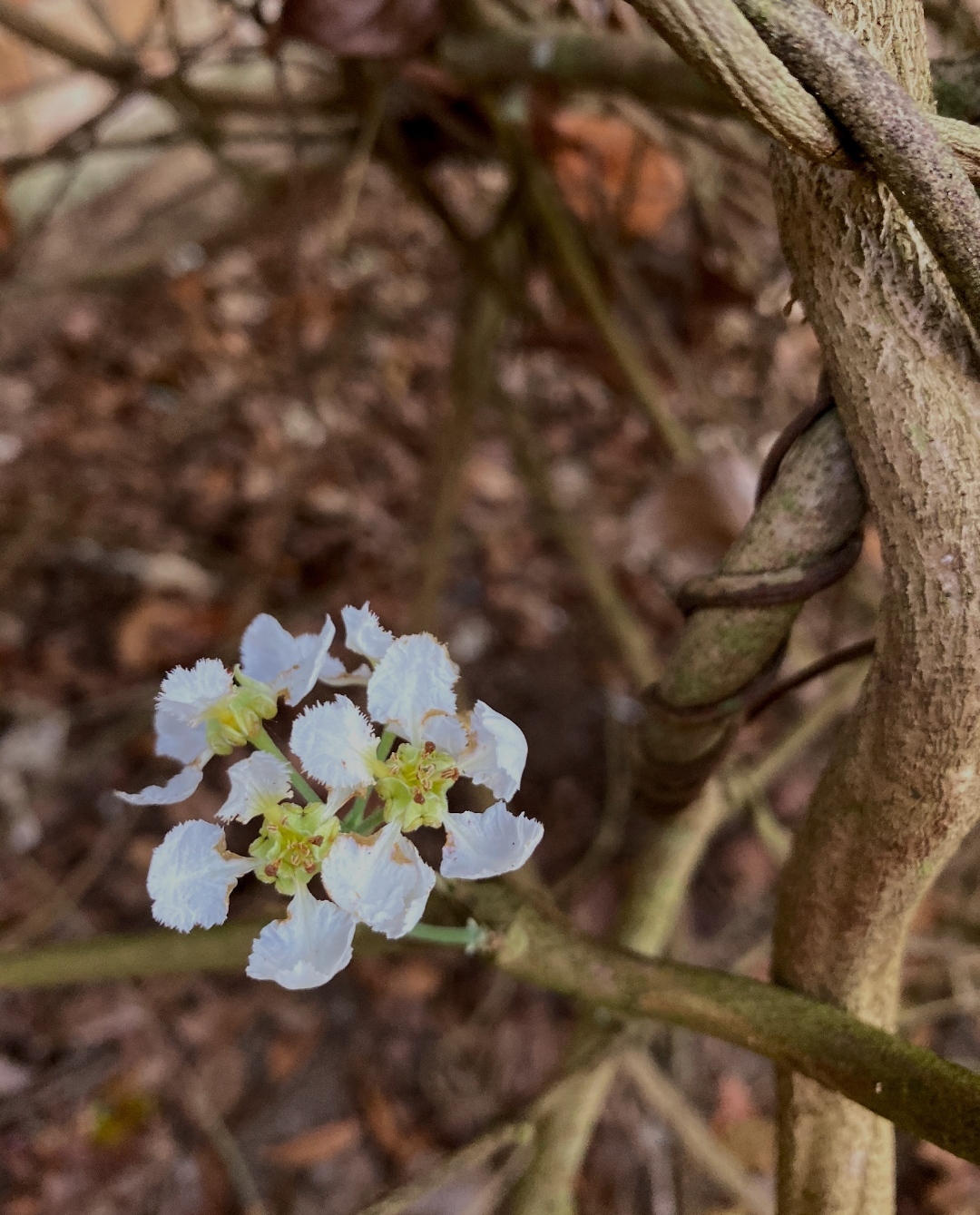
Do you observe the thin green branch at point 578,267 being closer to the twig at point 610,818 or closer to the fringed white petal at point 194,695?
the twig at point 610,818

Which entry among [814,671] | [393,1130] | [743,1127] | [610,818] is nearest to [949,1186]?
[743,1127]

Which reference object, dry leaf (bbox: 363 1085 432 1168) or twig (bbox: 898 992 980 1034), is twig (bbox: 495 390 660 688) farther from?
dry leaf (bbox: 363 1085 432 1168)

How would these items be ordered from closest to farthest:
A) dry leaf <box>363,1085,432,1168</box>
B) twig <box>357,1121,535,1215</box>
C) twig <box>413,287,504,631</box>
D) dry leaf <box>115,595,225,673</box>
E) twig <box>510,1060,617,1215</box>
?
twig <box>357,1121,535,1215</box>
twig <box>510,1060,617,1215</box>
twig <box>413,287,504,631</box>
dry leaf <box>363,1085,432,1168</box>
dry leaf <box>115,595,225,673</box>

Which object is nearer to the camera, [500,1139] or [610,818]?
[500,1139]

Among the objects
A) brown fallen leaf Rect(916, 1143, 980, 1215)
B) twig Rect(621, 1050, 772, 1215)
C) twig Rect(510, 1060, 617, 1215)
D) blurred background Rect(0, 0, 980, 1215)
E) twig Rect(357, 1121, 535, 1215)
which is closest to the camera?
twig Rect(357, 1121, 535, 1215)

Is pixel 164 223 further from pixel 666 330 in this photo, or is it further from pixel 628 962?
pixel 628 962

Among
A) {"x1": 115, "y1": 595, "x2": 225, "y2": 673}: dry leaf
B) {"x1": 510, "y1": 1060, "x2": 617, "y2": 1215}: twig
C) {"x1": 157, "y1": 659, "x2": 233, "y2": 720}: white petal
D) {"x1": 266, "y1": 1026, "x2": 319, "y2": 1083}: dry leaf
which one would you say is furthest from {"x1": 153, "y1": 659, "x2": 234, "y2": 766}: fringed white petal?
{"x1": 115, "y1": 595, "x2": 225, "y2": 673}: dry leaf

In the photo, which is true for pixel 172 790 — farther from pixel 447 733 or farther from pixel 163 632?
pixel 163 632

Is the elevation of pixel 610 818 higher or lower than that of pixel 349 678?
lower
